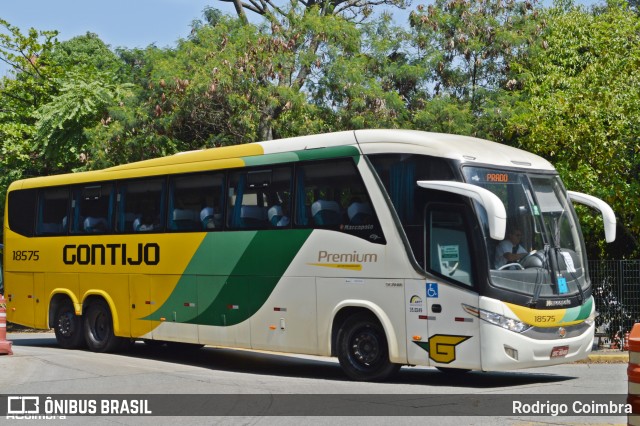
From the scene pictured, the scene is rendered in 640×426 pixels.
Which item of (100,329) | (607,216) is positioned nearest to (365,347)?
(607,216)

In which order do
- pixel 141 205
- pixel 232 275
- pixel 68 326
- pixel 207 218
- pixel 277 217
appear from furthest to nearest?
pixel 68 326 < pixel 141 205 < pixel 207 218 < pixel 232 275 < pixel 277 217

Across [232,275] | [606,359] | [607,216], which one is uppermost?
[607,216]

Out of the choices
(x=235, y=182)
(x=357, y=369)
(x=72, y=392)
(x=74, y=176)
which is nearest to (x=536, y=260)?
(x=357, y=369)

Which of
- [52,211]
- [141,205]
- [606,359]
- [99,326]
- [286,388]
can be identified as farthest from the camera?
[52,211]

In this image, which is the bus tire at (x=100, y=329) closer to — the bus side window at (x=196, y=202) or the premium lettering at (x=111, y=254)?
the premium lettering at (x=111, y=254)

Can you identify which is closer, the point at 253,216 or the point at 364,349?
the point at 364,349

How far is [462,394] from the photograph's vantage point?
12656 mm

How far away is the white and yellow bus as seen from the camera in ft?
42.9

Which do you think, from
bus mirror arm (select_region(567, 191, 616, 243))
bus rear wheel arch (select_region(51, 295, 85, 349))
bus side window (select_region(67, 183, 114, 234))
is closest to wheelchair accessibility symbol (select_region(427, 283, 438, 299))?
bus mirror arm (select_region(567, 191, 616, 243))

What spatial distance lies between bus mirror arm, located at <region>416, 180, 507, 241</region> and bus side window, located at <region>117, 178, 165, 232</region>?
21.1 ft

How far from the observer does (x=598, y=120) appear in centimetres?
2147

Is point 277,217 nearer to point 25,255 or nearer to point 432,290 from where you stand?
point 432,290

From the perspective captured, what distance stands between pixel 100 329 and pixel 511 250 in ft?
32.0

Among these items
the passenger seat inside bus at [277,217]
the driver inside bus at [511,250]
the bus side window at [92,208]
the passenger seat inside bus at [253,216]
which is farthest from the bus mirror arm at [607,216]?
the bus side window at [92,208]
